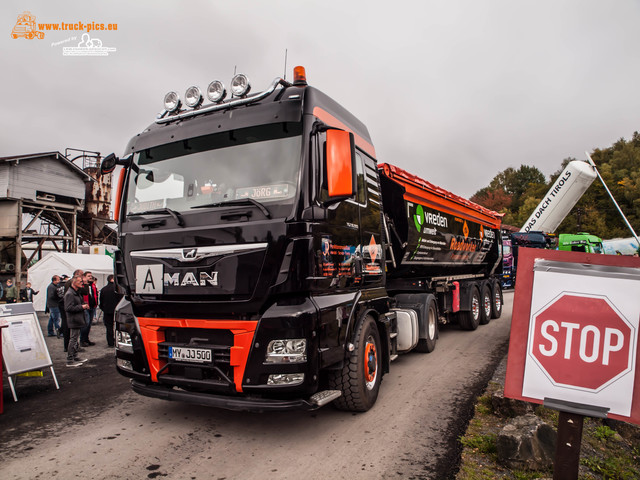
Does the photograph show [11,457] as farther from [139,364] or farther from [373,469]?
[373,469]

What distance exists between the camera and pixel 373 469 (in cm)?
344

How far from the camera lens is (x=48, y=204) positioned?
2455 centimetres

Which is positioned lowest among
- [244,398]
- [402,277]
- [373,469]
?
[373,469]

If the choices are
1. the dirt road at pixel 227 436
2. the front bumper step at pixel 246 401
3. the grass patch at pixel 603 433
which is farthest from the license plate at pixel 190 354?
the grass patch at pixel 603 433

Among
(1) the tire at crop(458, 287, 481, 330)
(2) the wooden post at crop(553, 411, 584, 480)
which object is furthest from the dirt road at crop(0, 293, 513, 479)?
(1) the tire at crop(458, 287, 481, 330)

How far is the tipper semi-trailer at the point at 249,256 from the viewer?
3.69 meters

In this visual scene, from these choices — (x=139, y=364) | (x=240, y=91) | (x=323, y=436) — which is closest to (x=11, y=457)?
(x=139, y=364)

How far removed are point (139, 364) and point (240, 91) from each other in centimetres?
295

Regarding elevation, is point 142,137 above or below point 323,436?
above

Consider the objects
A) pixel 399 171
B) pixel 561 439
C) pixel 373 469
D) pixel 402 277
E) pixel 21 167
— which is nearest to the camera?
pixel 561 439

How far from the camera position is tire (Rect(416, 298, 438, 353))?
298 inches

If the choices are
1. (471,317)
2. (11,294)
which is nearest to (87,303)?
(471,317)

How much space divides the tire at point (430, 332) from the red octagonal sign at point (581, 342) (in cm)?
490

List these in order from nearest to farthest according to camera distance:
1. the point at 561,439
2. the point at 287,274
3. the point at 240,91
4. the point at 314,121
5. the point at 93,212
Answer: the point at 561,439
the point at 287,274
the point at 314,121
the point at 240,91
the point at 93,212
